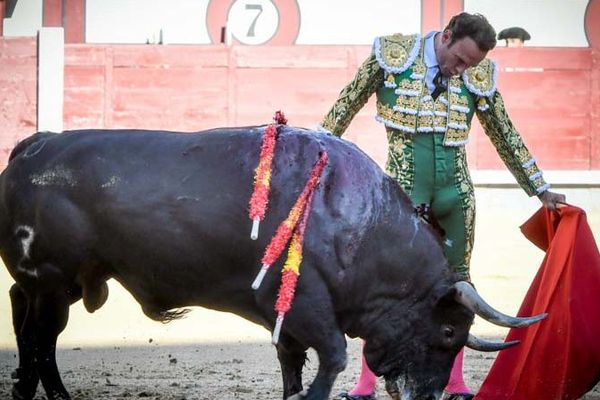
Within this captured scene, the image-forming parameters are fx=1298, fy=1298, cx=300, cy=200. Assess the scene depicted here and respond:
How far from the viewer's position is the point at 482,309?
3.65 metres

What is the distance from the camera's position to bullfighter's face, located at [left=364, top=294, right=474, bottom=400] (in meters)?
3.76

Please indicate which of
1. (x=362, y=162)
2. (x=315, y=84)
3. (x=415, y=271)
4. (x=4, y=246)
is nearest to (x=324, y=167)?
(x=362, y=162)

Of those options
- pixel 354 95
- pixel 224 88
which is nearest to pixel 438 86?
pixel 354 95

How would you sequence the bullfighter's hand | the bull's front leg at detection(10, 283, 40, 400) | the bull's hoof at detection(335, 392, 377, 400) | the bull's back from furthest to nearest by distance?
the bullfighter's hand
the bull's hoof at detection(335, 392, 377, 400)
the bull's front leg at detection(10, 283, 40, 400)
the bull's back

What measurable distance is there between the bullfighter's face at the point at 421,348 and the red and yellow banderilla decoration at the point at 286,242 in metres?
0.35

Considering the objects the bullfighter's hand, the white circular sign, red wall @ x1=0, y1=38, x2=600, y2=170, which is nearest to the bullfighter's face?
the bullfighter's hand

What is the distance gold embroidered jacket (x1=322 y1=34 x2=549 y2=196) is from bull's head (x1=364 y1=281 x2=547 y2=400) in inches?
23.7

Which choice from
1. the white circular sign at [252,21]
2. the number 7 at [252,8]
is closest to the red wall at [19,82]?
the white circular sign at [252,21]

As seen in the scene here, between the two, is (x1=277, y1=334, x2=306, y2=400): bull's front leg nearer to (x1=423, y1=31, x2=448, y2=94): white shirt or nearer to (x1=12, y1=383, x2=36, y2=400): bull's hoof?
(x1=12, y1=383, x2=36, y2=400): bull's hoof

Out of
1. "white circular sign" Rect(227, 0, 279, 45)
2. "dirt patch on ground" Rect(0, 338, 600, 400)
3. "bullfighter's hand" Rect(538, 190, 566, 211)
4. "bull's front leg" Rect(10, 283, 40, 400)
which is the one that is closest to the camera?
"bull's front leg" Rect(10, 283, 40, 400)

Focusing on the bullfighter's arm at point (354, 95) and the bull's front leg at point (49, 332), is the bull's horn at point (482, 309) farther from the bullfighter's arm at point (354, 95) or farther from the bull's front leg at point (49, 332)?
the bull's front leg at point (49, 332)

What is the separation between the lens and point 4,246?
13.0 ft

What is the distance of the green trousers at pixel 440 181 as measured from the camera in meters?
4.12

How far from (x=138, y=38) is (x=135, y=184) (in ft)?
31.8
